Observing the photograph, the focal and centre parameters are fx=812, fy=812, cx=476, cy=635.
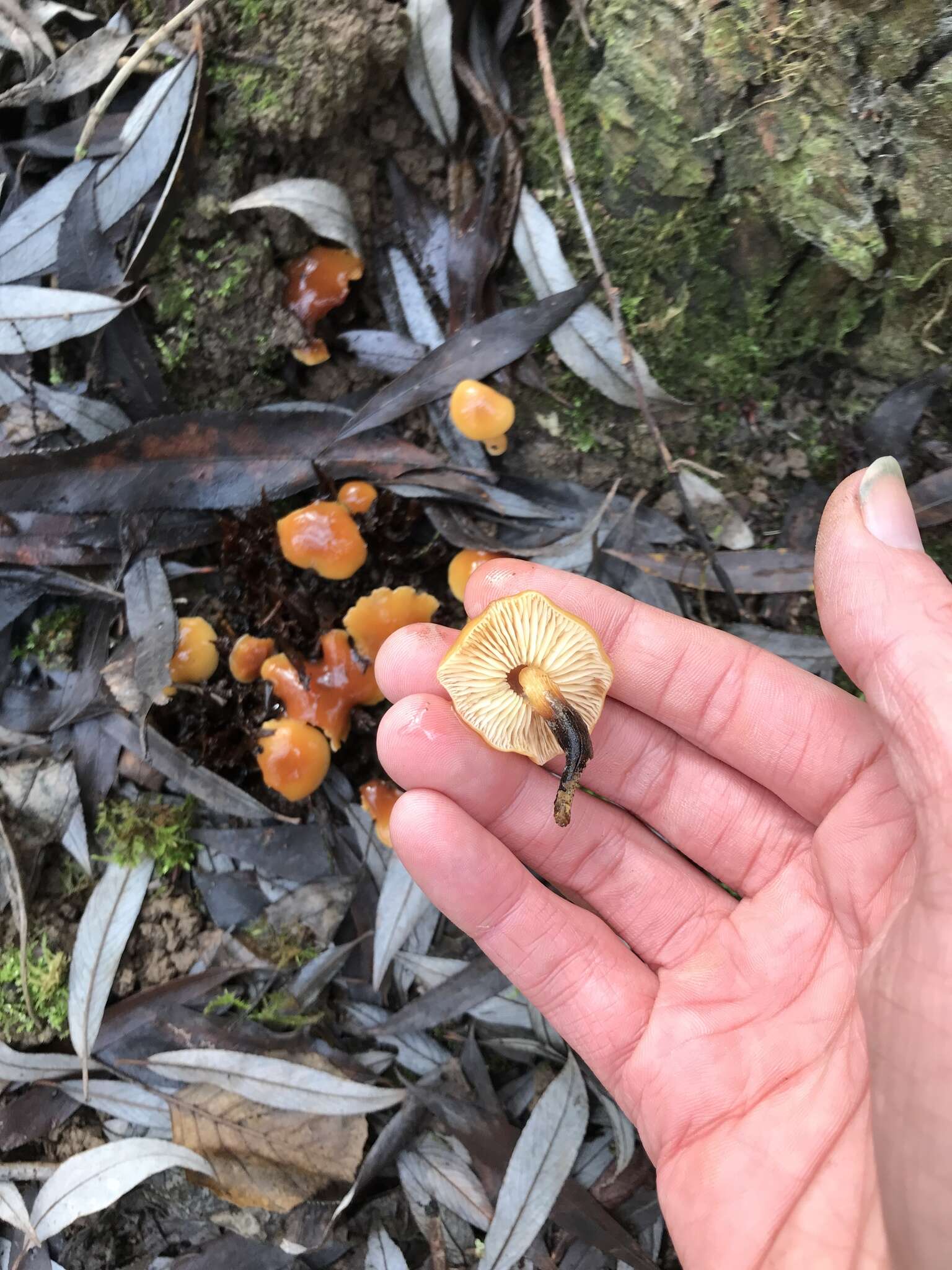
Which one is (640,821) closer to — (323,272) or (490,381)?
(490,381)

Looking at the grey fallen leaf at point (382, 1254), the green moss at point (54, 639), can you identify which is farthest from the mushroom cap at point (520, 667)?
the grey fallen leaf at point (382, 1254)

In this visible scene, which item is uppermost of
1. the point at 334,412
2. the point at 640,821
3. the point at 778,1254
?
the point at 334,412

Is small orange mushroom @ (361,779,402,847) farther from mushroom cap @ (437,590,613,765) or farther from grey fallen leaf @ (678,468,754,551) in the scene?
grey fallen leaf @ (678,468,754,551)

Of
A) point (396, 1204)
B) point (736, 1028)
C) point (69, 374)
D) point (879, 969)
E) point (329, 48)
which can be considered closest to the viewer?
point (879, 969)

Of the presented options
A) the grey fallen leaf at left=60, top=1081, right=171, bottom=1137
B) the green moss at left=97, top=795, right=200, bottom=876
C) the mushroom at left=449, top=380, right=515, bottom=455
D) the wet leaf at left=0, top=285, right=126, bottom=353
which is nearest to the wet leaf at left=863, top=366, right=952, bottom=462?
the mushroom at left=449, top=380, right=515, bottom=455

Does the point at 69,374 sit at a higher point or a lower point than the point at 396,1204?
higher

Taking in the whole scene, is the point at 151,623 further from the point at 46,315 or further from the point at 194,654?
the point at 46,315

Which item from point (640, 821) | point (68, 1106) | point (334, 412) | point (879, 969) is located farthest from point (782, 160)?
point (68, 1106)
